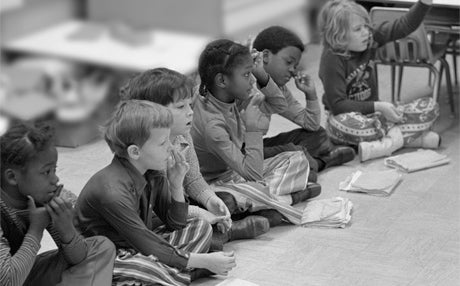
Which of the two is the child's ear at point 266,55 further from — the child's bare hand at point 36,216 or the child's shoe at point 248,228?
the child's bare hand at point 36,216

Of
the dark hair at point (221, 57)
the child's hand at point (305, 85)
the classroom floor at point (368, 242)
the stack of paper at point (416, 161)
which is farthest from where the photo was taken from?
the stack of paper at point (416, 161)

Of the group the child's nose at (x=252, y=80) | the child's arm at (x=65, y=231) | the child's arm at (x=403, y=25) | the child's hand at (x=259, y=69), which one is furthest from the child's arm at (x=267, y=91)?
the child's arm at (x=65, y=231)

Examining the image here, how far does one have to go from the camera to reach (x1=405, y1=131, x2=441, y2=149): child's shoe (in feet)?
10.5

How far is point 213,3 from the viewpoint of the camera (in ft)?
1.11

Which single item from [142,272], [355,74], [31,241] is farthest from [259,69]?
[31,241]

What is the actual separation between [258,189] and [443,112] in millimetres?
1742

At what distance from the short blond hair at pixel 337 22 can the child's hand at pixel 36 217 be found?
1922 millimetres

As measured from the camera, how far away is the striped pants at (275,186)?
232 centimetres

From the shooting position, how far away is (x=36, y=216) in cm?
147

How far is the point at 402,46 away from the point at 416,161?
2.27 ft

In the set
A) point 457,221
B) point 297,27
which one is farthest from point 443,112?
point 297,27

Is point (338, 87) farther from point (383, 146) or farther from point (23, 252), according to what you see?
point (23, 252)

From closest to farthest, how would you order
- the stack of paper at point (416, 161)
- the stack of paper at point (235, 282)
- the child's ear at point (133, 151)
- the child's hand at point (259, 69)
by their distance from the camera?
the child's ear at point (133, 151)
the stack of paper at point (235, 282)
the child's hand at point (259, 69)
the stack of paper at point (416, 161)

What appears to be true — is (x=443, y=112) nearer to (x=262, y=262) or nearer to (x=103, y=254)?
(x=262, y=262)
